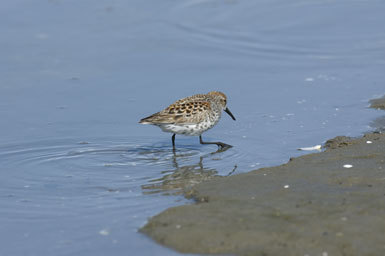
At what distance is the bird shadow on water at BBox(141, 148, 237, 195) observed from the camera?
8753mm

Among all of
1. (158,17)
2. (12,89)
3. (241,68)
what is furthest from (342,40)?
(12,89)

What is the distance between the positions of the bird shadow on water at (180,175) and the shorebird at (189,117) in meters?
0.36

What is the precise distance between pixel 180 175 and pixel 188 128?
1383 millimetres

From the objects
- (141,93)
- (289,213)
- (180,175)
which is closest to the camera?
(289,213)

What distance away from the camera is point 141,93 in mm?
12781

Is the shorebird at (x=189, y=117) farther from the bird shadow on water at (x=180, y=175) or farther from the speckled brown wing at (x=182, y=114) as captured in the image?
the bird shadow on water at (x=180, y=175)

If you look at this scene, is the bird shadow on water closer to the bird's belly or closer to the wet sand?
the bird's belly

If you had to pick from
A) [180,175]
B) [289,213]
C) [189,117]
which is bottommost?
[180,175]

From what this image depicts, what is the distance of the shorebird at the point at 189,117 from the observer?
34.7 ft

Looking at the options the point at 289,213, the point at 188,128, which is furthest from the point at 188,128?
the point at 289,213

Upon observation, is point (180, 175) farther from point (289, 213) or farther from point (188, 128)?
point (289, 213)

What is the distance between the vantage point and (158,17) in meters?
16.6

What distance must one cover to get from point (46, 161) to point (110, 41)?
5401mm

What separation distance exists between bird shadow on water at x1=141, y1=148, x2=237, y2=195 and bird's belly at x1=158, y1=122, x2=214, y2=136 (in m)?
0.32
